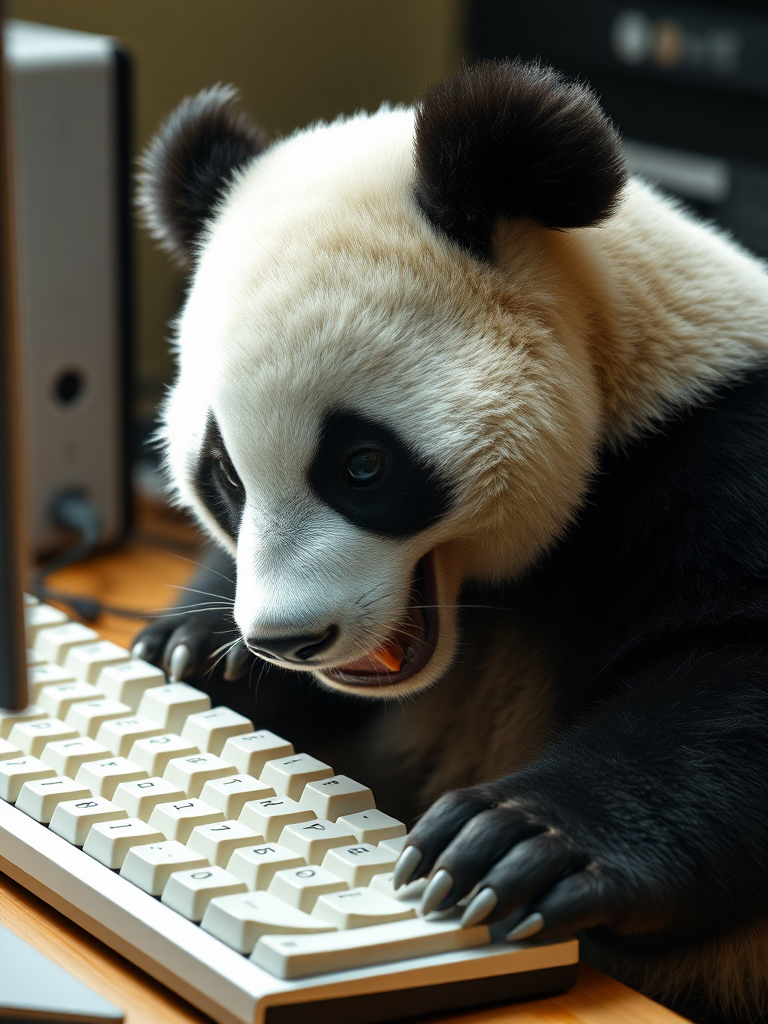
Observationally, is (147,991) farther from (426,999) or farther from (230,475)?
(230,475)

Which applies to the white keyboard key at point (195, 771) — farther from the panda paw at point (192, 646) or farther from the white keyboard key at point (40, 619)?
the white keyboard key at point (40, 619)

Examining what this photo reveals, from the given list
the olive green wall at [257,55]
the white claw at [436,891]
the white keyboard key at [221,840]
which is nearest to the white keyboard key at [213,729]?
the white keyboard key at [221,840]

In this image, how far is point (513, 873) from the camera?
53cm

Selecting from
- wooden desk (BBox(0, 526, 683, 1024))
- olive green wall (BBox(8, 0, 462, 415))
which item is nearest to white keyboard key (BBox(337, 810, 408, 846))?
wooden desk (BBox(0, 526, 683, 1024))

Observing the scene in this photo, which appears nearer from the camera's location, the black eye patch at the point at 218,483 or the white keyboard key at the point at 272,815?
the white keyboard key at the point at 272,815

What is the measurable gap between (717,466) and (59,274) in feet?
2.18

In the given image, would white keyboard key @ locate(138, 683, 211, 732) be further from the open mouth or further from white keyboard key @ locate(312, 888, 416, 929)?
white keyboard key @ locate(312, 888, 416, 929)

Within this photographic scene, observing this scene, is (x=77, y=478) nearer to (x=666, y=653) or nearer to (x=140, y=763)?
(x=140, y=763)

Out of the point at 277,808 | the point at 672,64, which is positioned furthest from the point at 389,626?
the point at 672,64

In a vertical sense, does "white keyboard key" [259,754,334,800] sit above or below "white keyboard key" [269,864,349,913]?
below

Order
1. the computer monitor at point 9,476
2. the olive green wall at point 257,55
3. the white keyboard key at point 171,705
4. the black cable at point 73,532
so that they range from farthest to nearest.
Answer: the olive green wall at point 257,55 < the black cable at point 73,532 < the white keyboard key at point 171,705 < the computer monitor at point 9,476

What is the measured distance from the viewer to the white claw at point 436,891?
537mm

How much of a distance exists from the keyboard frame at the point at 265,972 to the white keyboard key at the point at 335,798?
0.36ft

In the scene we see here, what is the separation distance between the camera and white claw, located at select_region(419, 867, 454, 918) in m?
0.54
